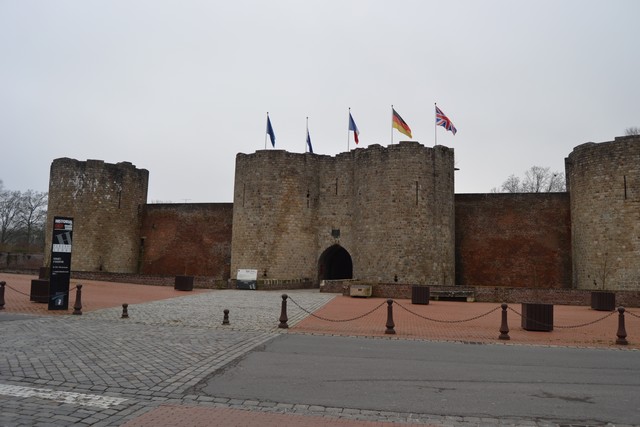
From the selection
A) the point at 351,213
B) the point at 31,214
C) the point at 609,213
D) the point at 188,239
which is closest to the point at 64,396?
the point at 609,213

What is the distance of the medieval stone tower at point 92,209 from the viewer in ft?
105

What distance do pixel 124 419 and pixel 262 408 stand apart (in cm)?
149

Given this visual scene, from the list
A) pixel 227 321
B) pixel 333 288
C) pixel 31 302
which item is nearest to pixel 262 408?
pixel 227 321

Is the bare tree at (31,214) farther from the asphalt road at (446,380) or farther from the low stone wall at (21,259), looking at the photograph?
the asphalt road at (446,380)

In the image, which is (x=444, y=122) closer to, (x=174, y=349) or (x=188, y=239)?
(x=188, y=239)

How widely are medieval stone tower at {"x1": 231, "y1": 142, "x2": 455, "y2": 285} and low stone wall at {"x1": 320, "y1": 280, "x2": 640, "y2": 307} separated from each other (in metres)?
3.96

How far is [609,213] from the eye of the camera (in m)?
22.7

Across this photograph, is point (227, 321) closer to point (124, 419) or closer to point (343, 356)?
point (343, 356)

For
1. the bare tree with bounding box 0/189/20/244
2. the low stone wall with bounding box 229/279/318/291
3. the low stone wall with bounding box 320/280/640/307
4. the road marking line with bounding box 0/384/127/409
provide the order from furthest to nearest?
the bare tree with bounding box 0/189/20/244 < the low stone wall with bounding box 229/279/318/291 < the low stone wall with bounding box 320/280/640/307 < the road marking line with bounding box 0/384/127/409

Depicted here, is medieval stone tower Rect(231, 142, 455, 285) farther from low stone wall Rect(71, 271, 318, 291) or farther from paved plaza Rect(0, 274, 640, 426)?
paved plaza Rect(0, 274, 640, 426)

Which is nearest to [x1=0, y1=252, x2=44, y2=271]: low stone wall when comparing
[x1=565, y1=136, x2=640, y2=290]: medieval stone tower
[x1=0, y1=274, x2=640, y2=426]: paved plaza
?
[x1=0, y1=274, x2=640, y2=426]: paved plaza

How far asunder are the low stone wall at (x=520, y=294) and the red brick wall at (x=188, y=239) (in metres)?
13.4

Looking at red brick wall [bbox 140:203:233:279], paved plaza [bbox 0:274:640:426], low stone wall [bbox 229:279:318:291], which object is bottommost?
paved plaza [bbox 0:274:640:426]

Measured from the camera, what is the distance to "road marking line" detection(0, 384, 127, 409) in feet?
18.7
